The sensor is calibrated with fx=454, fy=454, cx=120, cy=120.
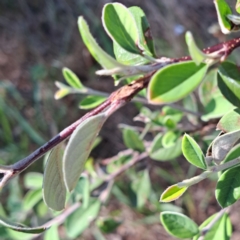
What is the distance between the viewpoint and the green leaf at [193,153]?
603mm

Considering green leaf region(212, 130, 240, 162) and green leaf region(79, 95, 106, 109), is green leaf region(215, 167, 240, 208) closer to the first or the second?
green leaf region(212, 130, 240, 162)

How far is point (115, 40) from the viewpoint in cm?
65

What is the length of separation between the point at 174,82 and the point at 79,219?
861 mm

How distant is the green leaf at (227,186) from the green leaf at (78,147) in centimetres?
20

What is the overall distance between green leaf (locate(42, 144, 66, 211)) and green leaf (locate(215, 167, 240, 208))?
8.5 inches

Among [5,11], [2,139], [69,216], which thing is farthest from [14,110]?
[69,216]

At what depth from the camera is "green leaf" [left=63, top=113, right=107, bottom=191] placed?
0.51m

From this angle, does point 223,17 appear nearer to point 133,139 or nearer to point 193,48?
point 193,48

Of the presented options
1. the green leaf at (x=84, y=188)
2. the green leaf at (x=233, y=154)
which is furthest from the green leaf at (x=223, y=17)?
the green leaf at (x=84, y=188)

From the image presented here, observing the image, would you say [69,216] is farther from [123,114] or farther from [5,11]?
[5,11]

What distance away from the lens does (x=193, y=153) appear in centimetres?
61

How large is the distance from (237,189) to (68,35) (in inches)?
94.4

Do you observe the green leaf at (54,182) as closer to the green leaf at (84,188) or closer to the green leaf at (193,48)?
the green leaf at (193,48)

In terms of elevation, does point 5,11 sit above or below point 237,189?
above
